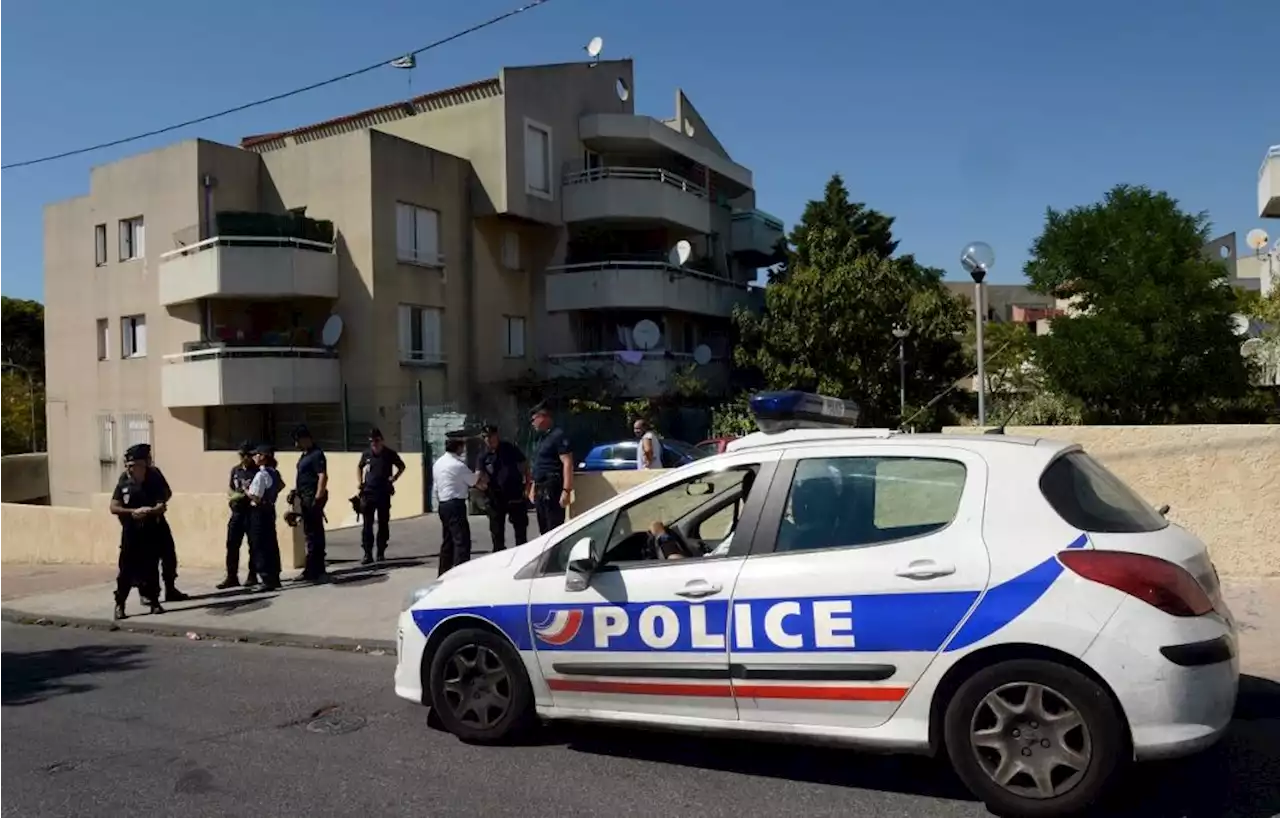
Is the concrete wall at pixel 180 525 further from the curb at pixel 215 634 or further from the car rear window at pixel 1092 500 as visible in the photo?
the car rear window at pixel 1092 500

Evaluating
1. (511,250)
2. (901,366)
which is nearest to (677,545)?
(901,366)

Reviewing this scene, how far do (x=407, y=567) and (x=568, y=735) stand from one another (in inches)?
270

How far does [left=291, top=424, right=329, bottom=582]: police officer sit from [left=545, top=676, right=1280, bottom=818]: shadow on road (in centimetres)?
648

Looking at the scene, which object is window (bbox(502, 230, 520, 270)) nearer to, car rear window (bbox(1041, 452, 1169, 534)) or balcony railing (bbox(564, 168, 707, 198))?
balcony railing (bbox(564, 168, 707, 198))

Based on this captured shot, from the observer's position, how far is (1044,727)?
419 cm

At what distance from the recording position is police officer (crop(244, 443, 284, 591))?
10836 mm

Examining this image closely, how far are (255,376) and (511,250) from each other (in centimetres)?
823

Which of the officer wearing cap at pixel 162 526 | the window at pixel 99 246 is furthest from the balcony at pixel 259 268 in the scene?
the officer wearing cap at pixel 162 526

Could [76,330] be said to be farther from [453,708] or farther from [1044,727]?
[1044,727]

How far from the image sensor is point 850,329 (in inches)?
1137

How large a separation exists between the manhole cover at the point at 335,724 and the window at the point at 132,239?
24.0 m

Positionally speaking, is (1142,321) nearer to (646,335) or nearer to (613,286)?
(646,335)

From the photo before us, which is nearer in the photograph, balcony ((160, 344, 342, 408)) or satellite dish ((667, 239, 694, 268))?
balcony ((160, 344, 342, 408))

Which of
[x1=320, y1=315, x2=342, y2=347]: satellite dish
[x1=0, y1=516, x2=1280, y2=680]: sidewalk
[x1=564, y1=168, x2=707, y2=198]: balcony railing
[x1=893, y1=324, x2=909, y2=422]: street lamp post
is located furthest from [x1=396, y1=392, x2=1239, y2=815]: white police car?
[x1=564, y1=168, x2=707, y2=198]: balcony railing
